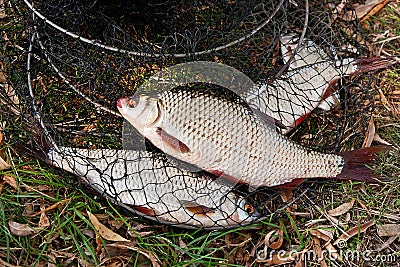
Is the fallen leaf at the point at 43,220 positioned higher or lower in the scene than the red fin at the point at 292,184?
lower

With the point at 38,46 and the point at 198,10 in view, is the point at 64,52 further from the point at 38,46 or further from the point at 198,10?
the point at 198,10

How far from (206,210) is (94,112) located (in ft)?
2.49

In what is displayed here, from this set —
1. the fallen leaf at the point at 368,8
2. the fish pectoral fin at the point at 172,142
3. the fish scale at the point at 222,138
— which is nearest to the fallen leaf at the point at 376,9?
the fallen leaf at the point at 368,8

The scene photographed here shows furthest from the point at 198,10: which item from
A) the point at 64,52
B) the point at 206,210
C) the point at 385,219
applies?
the point at 385,219

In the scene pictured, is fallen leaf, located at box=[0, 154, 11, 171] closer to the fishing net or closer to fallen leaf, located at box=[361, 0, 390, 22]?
the fishing net

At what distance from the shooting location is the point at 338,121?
2.82 meters

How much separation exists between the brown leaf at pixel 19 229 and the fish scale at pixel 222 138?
603 millimetres

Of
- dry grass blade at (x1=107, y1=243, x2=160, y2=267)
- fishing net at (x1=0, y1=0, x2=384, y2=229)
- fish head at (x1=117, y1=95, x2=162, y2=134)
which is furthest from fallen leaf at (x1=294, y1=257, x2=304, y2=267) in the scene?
fish head at (x1=117, y1=95, x2=162, y2=134)

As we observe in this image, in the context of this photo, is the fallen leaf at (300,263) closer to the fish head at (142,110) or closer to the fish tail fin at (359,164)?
the fish tail fin at (359,164)

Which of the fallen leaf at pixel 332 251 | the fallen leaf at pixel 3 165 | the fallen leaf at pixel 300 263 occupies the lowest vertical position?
the fallen leaf at pixel 300 263

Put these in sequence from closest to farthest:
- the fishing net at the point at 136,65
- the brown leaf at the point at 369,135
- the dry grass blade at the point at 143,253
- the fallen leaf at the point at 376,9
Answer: the dry grass blade at the point at 143,253, the fishing net at the point at 136,65, the brown leaf at the point at 369,135, the fallen leaf at the point at 376,9

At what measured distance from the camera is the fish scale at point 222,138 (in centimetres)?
242

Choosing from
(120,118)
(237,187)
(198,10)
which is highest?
(198,10)

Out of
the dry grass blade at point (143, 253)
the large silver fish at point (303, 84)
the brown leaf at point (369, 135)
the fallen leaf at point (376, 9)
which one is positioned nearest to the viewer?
the dry grass blade at point (143, 253)
